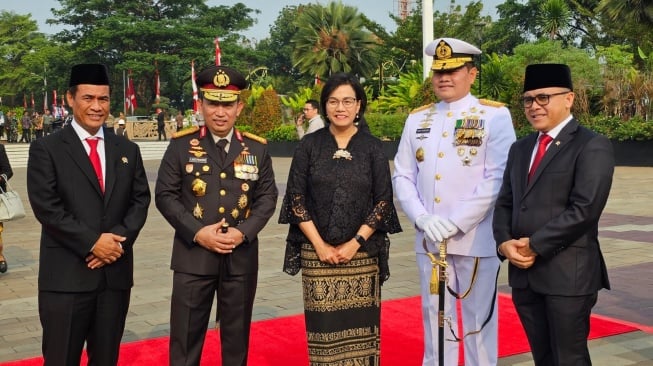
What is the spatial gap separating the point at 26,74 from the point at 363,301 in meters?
65.3

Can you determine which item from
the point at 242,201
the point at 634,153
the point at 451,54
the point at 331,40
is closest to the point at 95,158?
the point at 242,201

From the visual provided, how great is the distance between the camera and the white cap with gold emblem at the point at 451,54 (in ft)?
12.6

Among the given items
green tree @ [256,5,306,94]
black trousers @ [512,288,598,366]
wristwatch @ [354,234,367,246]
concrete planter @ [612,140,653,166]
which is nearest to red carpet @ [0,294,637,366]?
wristwatch @ [354,234,367,246]

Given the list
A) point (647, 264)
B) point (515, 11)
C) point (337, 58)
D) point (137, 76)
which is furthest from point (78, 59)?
point (647, 264)

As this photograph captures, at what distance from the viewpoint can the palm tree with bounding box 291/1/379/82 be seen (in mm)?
38125

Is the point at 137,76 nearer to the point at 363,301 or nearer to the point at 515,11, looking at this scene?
the point at 515,11

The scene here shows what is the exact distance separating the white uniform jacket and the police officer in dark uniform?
904mm

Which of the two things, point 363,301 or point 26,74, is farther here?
point 26,74

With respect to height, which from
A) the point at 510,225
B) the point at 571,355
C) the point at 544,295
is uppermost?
the point at 510,225

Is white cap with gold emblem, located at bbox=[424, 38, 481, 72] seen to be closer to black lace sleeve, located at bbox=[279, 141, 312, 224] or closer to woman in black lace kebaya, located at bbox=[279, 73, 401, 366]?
woman in black lace kebaya, located at bbox=[279, 73, 401, 366]

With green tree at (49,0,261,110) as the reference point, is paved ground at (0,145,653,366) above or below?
below

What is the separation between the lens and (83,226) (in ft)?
11.0

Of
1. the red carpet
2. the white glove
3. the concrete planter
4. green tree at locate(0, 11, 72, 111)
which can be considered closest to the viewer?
the white glove

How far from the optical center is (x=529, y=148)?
3477mm
